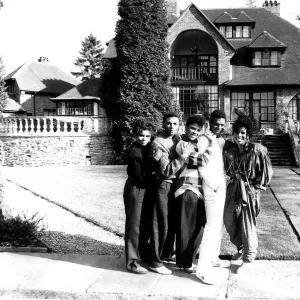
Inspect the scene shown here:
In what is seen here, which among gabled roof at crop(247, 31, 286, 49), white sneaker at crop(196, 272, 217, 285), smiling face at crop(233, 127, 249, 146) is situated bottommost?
white sneaker at crop(196, 272, 217, 285)

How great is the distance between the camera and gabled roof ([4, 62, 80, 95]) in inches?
1575

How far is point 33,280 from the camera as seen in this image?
578 cm

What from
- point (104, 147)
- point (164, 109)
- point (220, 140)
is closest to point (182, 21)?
point (164, 109)

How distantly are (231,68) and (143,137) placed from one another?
2551 cm

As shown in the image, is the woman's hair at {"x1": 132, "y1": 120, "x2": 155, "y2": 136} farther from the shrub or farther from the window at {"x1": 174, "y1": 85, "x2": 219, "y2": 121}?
the window at {"x1": 174, "y1": 85, "x2": 219, "y2": 121}

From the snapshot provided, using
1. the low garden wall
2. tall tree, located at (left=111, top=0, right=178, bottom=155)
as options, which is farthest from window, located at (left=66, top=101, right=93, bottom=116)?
tall tree, located at (left=111, top=0, right=178, bottom=155)

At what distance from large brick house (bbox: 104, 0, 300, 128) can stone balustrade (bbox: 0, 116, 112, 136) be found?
7714 mm

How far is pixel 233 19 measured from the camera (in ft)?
104

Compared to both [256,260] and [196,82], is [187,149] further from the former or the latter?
[196,82]

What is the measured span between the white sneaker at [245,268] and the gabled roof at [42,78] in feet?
117

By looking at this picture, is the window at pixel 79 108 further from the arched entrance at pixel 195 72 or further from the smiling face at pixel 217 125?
the smiling face at pixel 217 125

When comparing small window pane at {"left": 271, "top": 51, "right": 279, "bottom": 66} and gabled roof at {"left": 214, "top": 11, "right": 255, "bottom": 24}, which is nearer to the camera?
small window pane at {"left": 271, "top": 51, "right": 279, "bottom": 66}

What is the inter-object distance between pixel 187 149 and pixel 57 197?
23.4 feet

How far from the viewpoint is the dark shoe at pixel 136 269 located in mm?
5916
